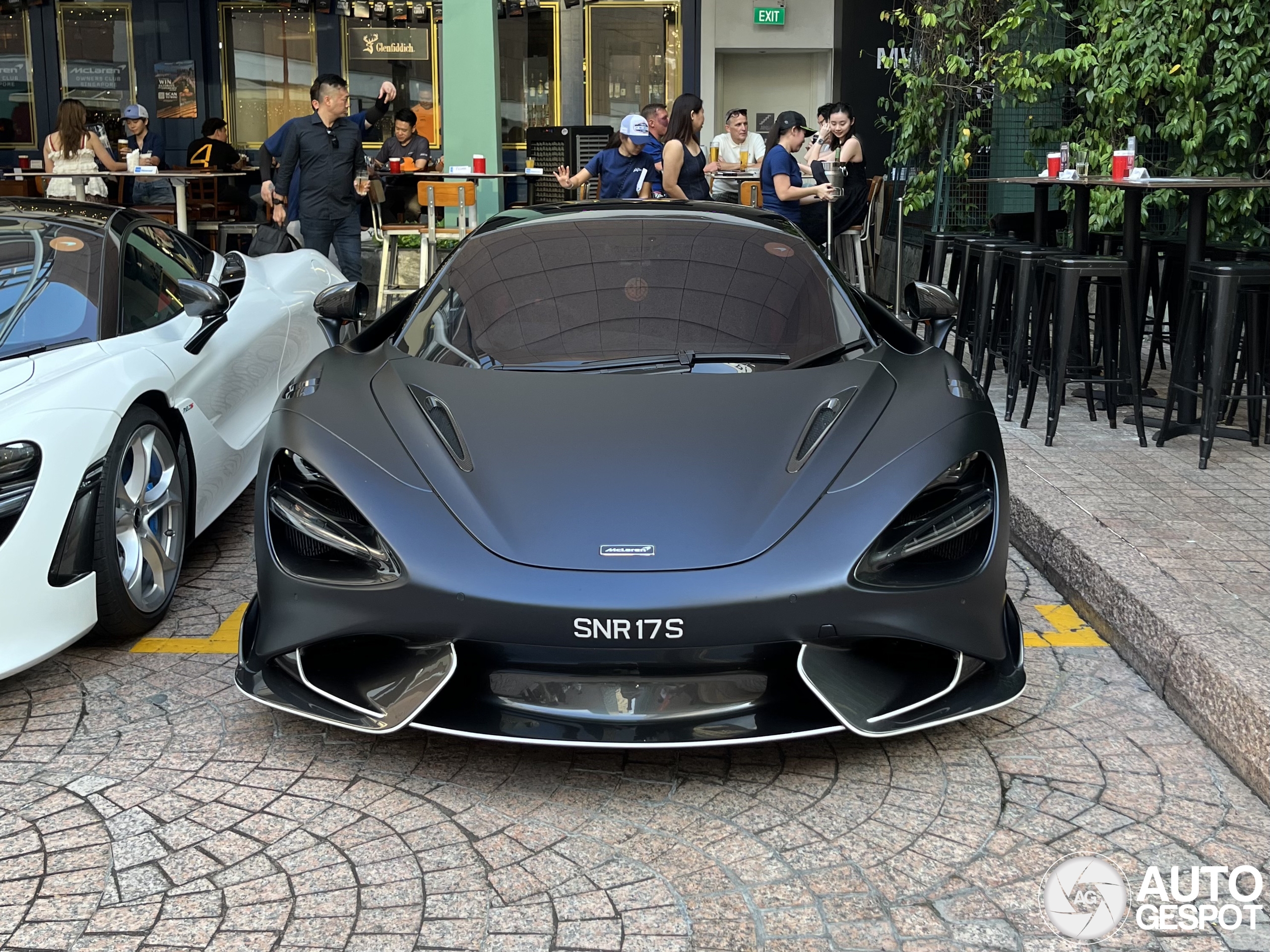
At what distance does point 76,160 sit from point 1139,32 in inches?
A: 385

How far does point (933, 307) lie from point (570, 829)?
7.60 ft

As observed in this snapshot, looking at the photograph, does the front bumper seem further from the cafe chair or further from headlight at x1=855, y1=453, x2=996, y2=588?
the cafe chair

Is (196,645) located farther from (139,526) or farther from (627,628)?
(627,628)

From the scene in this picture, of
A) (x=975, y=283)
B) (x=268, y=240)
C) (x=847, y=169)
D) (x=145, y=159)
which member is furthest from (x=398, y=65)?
(x=975, y=283)

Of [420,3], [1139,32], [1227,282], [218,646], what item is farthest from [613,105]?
[218,646]

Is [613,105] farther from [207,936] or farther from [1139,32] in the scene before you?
[207,936]

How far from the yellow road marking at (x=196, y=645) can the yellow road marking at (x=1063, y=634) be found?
249cm

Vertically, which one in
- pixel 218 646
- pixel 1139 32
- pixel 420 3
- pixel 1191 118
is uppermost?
pixel 420 3

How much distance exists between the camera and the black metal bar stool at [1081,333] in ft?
21.2

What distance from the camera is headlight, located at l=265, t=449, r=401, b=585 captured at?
124 inches

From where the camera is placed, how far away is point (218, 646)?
418cm

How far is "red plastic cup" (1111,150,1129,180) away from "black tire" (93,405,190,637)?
5.16 meters

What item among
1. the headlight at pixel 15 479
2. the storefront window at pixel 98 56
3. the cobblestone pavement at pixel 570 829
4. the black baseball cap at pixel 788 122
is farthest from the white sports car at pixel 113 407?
the storefront window at pixel 98 56

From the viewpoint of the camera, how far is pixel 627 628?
2.94m
